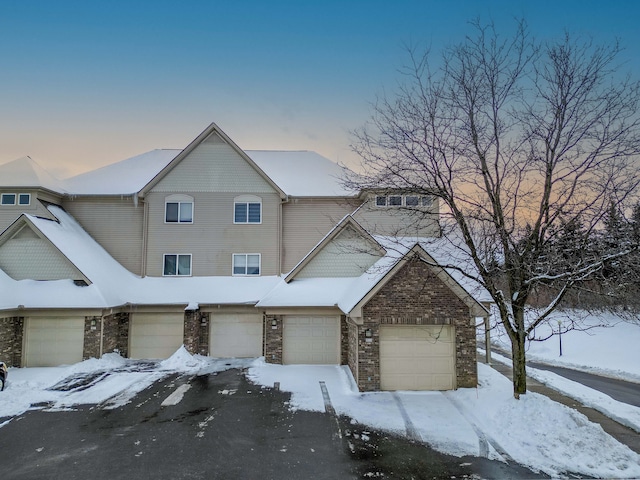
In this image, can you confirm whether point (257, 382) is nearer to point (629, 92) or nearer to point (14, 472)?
point (14, 472)

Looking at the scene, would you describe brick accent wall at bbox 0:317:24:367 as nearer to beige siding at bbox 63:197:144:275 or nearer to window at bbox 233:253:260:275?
beige siding at bbox 63:197:144:275

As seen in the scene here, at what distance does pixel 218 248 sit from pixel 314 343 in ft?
23.1

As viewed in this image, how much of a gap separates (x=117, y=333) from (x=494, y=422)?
15205mm

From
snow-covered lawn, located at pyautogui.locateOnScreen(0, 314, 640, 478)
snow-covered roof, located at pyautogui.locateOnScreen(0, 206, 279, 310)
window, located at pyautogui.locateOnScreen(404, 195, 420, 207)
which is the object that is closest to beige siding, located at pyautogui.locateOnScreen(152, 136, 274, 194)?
snow-covered roof, located at pyautogui.locateOnScreen(0, 206, 279, 310)

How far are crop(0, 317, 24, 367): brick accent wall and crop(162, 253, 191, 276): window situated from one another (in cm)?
589

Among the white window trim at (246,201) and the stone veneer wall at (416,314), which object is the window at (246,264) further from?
the stone veneer wall at (416,314)

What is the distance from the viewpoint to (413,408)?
964 centimetres

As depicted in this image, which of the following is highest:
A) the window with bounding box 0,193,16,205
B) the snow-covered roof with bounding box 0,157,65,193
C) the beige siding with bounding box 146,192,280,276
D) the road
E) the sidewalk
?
the snow-covered roof with bounding box 0,157,65,193

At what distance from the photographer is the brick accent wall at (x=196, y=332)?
52.2ft

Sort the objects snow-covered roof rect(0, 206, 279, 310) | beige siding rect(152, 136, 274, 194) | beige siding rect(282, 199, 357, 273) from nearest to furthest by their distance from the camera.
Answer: snow-covered roof rect(0, 206, 279, 310), beige siding rect(152, 136, 274, 194), beige siding rect(282, 199, 357, 273)

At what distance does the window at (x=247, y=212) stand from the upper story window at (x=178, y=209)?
2295 millimetres

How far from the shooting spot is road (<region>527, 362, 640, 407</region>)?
37.7 ft

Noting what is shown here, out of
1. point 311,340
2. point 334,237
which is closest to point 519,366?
point 311,340

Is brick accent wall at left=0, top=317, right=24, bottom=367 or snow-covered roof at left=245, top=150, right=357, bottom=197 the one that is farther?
snow-covered roof at left=245, top=150, right=357, bottom=197
